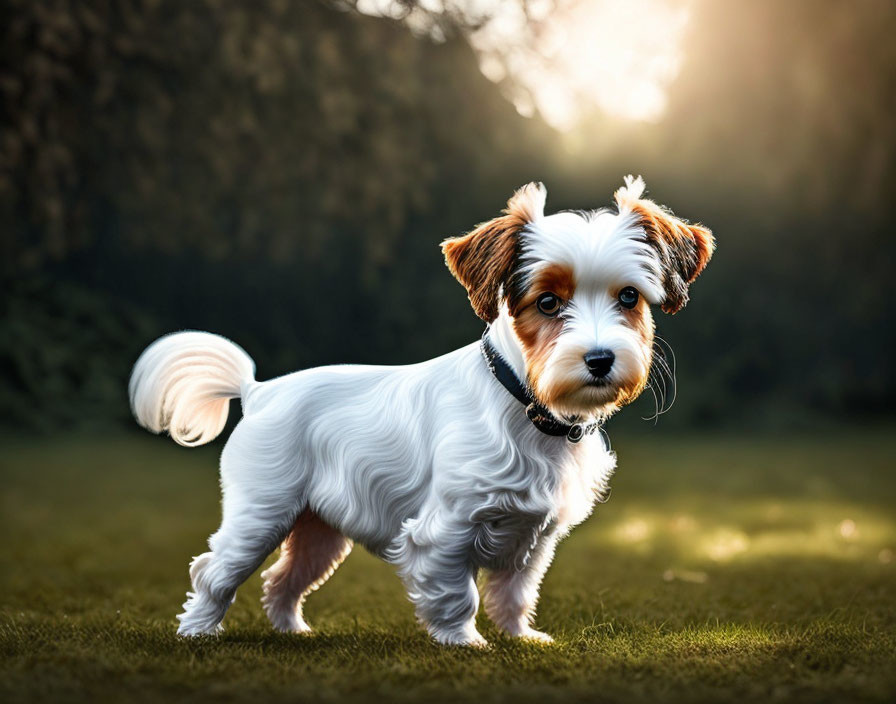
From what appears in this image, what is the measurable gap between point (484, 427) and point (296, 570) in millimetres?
1520

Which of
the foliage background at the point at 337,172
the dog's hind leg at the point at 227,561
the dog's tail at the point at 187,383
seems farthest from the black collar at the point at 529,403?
the foliage background at the point at 337,172

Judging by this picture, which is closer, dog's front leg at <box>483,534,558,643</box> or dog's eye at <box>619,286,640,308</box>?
dog's eye at <box>619,286,640,308</box>

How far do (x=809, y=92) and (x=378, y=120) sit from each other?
471 centimetres

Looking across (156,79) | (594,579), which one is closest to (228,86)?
(156,79)

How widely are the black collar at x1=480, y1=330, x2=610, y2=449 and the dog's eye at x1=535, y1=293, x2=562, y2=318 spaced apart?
36 centimetres

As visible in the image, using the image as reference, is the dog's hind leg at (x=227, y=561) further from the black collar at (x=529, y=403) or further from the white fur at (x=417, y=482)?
the black collar at (x=529, y=403)

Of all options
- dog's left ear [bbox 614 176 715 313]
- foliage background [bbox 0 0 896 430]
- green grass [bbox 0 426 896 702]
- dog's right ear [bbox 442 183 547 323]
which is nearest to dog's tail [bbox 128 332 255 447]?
green grass [bbox 0 426 896 702]

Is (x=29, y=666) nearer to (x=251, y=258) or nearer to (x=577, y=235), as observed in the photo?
(x=577, y=235)

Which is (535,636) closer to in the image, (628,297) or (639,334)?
(639,334)

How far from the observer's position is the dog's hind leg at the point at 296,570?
17.5 feet

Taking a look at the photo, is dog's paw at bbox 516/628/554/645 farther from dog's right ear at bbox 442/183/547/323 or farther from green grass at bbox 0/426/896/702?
dog's right ear at bbox 442/183/547/323

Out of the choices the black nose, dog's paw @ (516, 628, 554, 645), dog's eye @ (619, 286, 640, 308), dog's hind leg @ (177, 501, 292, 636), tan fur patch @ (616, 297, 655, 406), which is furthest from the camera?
dog's paw @ (516, 628, 554, 645)

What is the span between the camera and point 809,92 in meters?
10.5

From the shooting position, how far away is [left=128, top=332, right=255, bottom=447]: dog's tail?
5.23 metres
